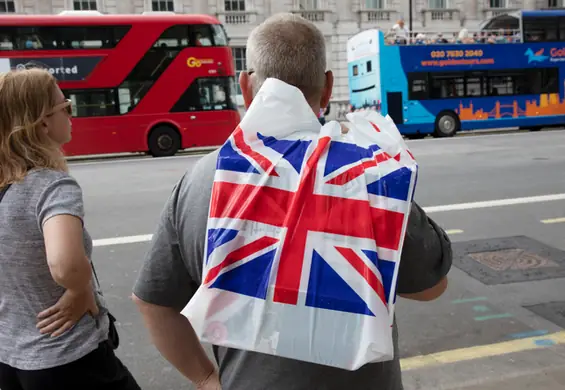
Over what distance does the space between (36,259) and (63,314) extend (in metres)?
0.20

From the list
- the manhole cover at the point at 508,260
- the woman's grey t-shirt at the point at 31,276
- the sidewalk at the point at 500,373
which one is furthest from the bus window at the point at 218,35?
the woman's grey t-shirt at the point at 31,276

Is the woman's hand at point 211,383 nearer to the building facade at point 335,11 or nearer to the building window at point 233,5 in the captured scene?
the building facade at point 335,11

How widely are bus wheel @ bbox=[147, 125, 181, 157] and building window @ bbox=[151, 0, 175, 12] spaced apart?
1270 cm

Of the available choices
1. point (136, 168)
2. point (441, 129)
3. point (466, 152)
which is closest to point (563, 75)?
point (441, 129)

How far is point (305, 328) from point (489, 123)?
21382mm

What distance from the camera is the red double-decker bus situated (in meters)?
16.0

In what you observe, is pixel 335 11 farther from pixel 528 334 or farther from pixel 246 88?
pixel 246 88

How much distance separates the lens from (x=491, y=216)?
7305mm

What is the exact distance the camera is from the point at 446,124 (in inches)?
811

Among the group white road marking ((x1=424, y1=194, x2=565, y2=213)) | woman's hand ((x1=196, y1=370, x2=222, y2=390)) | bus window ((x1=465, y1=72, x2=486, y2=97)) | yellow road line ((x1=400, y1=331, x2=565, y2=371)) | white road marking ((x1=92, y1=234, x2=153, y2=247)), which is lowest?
yellow road line ((x1=400, y1=331, x2=565, y2=371))

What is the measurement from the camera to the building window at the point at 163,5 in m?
27.3

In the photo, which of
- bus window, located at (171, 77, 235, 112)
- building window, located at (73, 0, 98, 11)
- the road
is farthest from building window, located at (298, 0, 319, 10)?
the road

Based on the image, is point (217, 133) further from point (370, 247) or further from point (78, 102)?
point (370, 247)

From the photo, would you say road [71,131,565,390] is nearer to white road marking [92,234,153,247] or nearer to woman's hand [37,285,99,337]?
white road marking [92,234,153,247]
